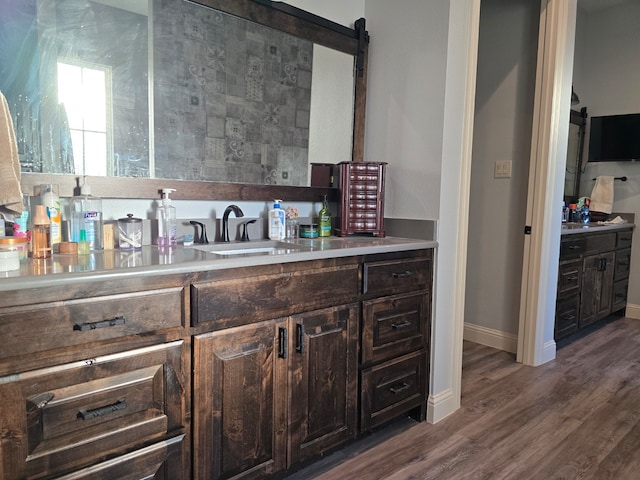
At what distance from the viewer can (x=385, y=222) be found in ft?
7.55

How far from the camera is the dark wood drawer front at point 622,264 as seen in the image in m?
3.84

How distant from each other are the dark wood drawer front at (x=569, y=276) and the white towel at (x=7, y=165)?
10.3ft

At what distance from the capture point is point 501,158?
3.18 metres

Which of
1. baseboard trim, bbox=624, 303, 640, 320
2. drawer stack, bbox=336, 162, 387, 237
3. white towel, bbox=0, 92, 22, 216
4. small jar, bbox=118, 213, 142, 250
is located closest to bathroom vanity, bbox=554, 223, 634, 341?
baseboard trim, bbox=624, 303, 640, 320

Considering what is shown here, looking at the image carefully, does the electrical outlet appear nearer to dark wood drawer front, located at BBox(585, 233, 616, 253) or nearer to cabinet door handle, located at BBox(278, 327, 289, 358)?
dark wood drawer front, located at BBox(585, 233, 616, 253)

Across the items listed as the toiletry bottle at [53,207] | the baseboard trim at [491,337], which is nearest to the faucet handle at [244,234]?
the toiletry bottle at [53,207]

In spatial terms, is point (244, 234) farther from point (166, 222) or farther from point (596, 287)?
point (596, 287)

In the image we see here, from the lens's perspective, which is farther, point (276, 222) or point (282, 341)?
point (276, 222)

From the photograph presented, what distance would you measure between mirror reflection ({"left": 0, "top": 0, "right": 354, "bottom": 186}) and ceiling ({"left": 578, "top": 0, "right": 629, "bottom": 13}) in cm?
309

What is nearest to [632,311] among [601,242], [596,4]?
[601,242]

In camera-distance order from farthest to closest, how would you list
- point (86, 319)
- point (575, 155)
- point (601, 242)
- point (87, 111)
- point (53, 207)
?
point (575, 155) → point (601, 242) → point (87, 111) → point (53, 207) → point (86, 319)

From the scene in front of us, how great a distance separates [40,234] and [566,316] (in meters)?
3.28

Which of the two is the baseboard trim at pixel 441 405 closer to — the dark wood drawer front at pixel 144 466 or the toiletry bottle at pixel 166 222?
the dark wood drawer front at pixel 144 466

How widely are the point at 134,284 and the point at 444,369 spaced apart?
1598 mm
